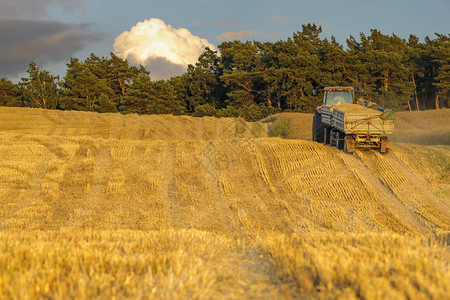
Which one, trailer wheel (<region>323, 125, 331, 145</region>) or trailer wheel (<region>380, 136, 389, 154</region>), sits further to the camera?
trailer wheel (<region>323, 125, 331, 145</region>)

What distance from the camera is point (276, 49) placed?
53.8m

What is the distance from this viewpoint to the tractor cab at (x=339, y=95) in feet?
61.8

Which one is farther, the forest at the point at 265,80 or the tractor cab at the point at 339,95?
the forest at the point at 265,80

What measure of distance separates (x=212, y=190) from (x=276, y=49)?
44526 millimetres

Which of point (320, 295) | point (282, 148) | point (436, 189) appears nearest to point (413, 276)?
point (320, 295)

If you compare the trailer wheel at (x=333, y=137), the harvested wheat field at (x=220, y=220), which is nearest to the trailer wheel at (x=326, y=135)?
the trailer wheel at (x=333, y=137)

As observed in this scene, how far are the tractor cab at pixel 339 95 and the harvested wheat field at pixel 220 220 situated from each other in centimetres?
326

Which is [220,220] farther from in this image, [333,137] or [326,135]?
[326,135]

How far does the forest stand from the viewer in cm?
5044

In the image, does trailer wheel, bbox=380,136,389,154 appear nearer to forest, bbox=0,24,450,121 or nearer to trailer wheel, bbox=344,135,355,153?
trailer wheel, bbox=344,135,355,153

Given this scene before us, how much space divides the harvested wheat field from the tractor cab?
10.7 feet

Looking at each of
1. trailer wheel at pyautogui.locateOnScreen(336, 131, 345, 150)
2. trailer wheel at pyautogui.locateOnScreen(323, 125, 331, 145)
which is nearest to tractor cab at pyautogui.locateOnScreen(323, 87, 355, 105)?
trailer wheel at pyautogui.locateOnScreen(323, 125, 331, 145)

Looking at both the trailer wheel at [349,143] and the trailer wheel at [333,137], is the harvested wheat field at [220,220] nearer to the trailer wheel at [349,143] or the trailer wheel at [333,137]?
the trailer wheel at [349,143]

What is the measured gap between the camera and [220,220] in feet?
33.4
